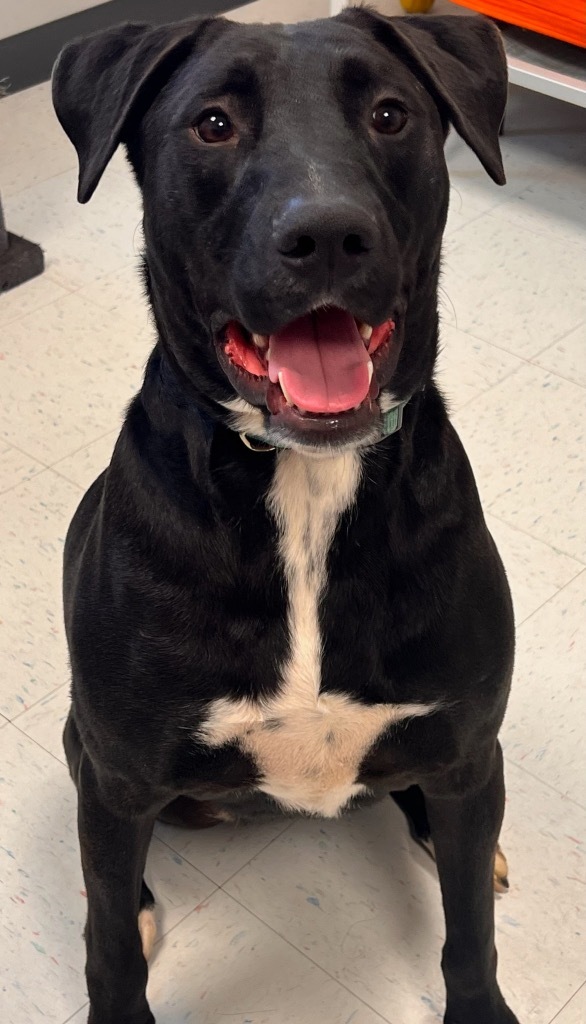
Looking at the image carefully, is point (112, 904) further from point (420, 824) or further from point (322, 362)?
point (322, 362)

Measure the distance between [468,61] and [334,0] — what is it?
7.60 feet

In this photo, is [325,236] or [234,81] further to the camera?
[234,81]

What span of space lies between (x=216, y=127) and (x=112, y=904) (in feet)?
2.64

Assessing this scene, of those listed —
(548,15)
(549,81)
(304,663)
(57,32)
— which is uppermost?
(304,663)

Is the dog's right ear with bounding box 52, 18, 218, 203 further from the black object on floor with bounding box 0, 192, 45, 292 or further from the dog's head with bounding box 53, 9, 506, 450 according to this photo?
the black object on floor with bounding box 0, 192, 45, 292

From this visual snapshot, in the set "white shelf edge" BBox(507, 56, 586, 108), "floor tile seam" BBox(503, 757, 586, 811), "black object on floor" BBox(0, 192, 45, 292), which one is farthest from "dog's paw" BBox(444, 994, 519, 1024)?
"white shelf edge" BBox(507, 56, 586, 108)

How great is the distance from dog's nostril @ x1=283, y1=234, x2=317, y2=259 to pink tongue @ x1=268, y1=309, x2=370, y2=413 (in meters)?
0.10

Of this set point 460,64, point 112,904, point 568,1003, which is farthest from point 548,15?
point 112,904

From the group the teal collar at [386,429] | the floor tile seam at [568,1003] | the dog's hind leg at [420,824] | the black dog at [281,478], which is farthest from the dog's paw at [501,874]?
the teal collar at [386,429]

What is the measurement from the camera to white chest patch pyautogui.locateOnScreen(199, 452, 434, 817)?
1160 mm

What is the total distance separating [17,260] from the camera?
273cm

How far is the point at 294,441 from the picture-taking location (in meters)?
1.04

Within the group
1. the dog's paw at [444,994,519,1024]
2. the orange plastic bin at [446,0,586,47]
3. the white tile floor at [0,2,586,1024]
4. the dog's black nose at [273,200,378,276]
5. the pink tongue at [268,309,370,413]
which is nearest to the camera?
the dog's black nose at [273,200,378,276]

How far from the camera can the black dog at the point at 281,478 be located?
104 centimetres
